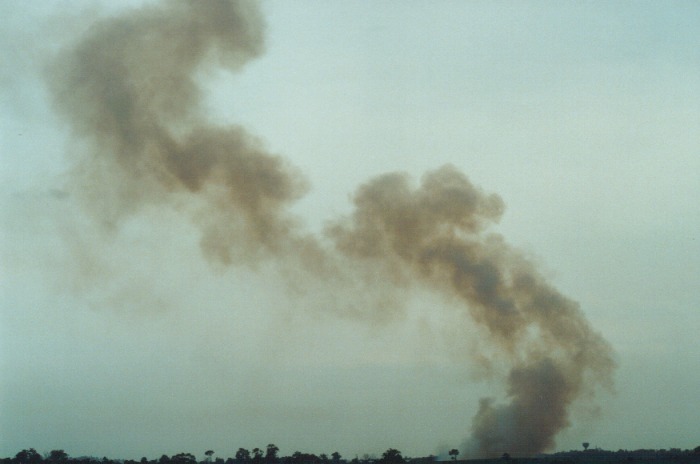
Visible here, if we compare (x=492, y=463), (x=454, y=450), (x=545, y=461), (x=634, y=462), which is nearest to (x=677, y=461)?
(x=634, y=462)

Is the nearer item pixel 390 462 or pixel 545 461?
pixel 545 461

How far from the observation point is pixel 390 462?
194500mm

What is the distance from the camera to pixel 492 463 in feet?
561

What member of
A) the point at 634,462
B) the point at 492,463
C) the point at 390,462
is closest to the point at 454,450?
the point at 390,462

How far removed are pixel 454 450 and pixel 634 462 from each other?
155ft

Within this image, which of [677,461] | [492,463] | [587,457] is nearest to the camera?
[677,461]

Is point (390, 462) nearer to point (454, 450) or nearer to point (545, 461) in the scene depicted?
point (454, 450)

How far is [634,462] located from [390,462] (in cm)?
5540

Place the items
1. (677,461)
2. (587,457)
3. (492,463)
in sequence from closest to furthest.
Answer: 1. (677,461)
2. (492,463)
3. (587,457)

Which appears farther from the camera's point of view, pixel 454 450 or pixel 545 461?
pixel 454 450

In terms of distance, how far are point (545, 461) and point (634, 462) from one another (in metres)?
15.5

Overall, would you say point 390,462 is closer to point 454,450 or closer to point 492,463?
point 454,450

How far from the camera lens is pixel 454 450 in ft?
646

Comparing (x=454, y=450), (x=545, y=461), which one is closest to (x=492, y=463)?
(x=545, y=461)
